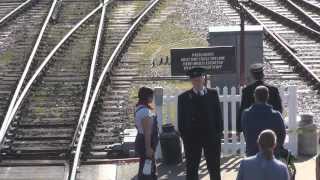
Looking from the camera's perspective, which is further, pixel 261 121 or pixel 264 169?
pixel 261 121

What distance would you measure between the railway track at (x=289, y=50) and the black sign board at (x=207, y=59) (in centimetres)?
220

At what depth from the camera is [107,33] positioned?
21375 millimetres

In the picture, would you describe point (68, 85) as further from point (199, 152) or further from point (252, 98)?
point (252, 98)

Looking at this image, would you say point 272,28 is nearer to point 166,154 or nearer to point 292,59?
point 292,59

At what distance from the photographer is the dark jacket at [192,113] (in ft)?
33.8

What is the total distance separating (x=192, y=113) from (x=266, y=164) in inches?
121

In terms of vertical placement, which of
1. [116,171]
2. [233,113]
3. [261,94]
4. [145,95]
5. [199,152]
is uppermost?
[261,94]

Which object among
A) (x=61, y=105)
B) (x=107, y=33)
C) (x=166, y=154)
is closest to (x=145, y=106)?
(x=166, y=154)

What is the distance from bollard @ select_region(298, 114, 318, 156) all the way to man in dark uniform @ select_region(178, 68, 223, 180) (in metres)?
2.46

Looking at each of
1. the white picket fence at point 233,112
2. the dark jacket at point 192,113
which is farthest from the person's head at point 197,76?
the white picket fence at point 233,112

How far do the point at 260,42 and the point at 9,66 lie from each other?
6.08 metres

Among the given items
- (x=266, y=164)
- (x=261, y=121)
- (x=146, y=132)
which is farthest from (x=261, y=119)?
(x=266, y=164)

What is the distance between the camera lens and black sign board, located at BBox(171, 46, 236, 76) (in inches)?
530

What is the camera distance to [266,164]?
7.34 m
